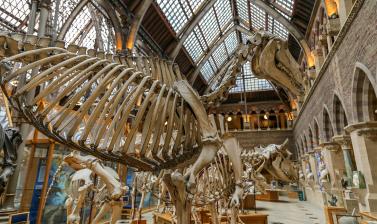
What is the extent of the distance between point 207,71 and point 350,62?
66.2 feet

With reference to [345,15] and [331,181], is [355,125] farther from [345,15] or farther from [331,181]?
[331,181]

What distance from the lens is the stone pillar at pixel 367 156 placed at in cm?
682

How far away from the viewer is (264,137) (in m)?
24.9

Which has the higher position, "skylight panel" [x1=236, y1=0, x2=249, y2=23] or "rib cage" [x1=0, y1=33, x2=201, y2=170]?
"skylight panel" [x1=236, y1=0, x2=249, y2=23]

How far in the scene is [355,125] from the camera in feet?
23.7

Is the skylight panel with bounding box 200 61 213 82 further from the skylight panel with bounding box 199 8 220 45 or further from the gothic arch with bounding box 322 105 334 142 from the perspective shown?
the gothic arch with bounding box 322 105 334 142

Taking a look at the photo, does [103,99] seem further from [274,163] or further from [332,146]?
[332,146]

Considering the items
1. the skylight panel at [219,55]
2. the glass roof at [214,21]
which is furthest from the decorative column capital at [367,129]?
the skylight panel at [219,55]

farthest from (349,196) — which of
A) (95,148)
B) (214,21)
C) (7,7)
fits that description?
(7,7)

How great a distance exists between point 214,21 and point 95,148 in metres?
21.1

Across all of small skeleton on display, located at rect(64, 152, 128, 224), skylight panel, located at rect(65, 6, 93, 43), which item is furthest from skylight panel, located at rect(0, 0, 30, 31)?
small skeleton on display, located at rect(64, 152, 128, 224)

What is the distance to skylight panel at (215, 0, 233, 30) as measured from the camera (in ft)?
66.8

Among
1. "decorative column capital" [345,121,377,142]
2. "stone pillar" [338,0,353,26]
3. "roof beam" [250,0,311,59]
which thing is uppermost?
"roof beam" [250,0,311,59]

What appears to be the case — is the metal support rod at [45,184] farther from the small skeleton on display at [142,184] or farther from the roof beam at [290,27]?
the roof beam at [290,27]
